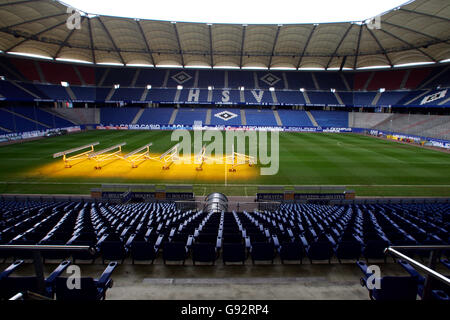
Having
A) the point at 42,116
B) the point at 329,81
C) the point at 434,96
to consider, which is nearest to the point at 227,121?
the point at 329,81

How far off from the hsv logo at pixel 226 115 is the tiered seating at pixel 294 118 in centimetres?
1297

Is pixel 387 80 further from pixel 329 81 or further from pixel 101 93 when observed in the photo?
pixel 101 93

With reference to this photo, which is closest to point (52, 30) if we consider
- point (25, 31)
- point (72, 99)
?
point (25, 31)

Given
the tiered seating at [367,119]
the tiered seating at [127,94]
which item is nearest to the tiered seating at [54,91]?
the tiered seating at [127,94]

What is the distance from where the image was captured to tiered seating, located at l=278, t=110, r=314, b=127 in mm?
64750

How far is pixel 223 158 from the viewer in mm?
32469

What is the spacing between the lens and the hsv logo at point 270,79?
2938 inches

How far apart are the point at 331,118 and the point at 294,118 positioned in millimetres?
10038

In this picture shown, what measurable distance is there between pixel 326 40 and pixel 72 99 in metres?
61.9

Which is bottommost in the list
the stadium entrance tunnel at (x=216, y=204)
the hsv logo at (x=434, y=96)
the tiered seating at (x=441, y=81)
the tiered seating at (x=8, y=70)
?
the stadium entrance tunnel at (x=216, y=204)

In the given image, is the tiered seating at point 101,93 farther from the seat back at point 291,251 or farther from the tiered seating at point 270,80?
the seat back at point 291,251

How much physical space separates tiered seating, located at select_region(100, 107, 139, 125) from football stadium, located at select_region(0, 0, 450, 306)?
55 centimetres

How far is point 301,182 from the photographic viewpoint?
75.7 feet

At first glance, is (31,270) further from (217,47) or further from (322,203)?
(217,47)
